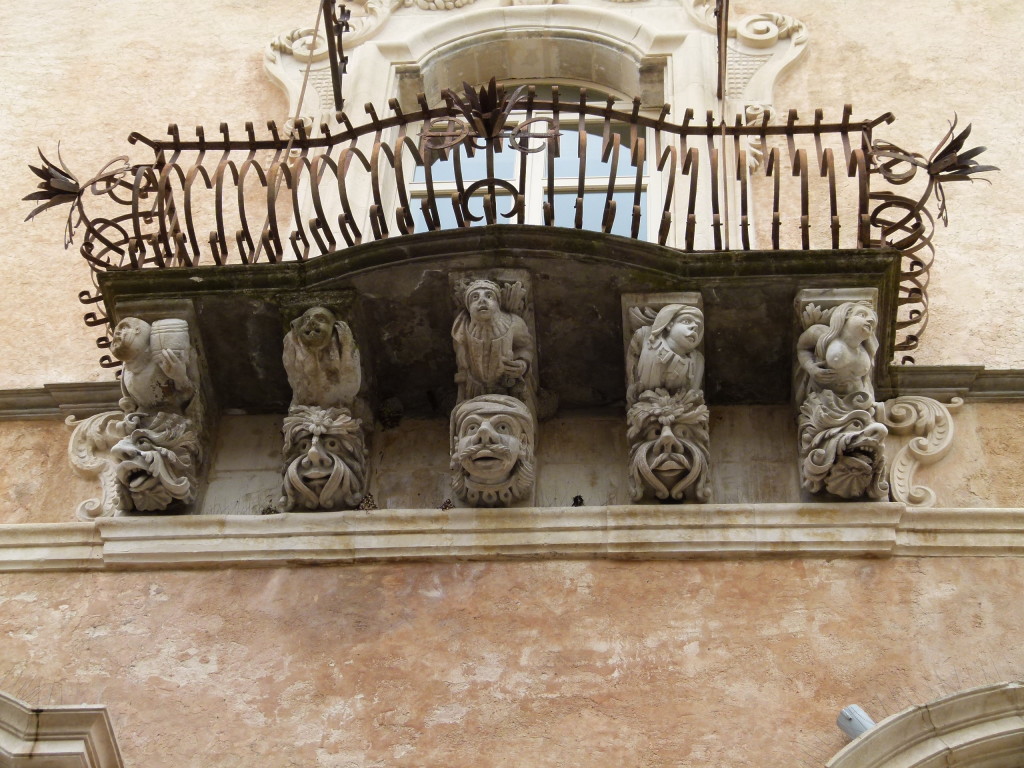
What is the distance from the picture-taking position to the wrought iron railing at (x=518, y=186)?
Result: 6953 millimetres

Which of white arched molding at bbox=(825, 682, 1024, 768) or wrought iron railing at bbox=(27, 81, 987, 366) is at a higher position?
wrought iron railing at bbox=(27, 81, 987, 366)

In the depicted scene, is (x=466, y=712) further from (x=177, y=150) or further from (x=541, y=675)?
(x=177, y=150)

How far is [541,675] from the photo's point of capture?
6.13 metres

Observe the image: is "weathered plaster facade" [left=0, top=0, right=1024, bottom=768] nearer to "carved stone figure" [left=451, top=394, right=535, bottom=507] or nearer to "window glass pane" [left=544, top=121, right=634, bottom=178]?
"carved stone figure" [left=451, top=394, right=535, bottom=507]

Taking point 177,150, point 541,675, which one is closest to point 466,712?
point 541,675

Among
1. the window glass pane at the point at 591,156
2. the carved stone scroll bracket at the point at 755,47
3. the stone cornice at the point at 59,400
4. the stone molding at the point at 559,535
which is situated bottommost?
the stone molding at the point at 559,535

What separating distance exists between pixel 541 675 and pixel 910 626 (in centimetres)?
131

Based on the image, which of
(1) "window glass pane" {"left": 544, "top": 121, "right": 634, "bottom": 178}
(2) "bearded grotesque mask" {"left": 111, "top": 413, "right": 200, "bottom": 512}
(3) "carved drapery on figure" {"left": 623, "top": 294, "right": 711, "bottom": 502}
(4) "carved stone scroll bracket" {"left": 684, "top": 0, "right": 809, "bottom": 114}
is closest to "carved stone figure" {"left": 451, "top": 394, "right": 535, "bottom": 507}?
(3) "carved drapery on figure" {"left": 623, "top": 294, "right": 711, "bottom": 502}

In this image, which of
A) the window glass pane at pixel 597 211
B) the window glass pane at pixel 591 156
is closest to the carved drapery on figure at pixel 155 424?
the window glass pane at pixel 597 211

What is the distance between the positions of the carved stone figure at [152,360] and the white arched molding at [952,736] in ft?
9.51

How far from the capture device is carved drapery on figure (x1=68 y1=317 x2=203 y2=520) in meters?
6.75

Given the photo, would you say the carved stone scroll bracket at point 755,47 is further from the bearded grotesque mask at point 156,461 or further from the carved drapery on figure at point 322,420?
the bearded grotesque mask at point 156,461

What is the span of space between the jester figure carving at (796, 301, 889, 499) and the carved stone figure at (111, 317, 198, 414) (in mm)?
2395

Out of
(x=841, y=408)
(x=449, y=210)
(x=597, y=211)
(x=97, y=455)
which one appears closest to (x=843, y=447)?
(x=841, y=408)
